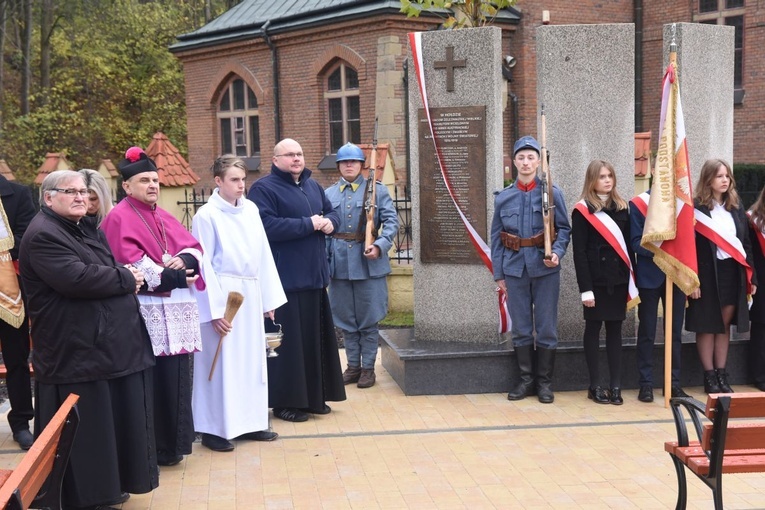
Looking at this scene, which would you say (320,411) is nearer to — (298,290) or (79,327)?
(298,290)

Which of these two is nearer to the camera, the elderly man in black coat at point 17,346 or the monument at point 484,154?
the elderly man in black coat at point 17,346

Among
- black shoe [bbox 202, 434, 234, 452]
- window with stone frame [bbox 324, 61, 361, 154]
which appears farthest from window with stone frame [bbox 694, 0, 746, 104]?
black shoe [bbox 202, 434, 234, 452]

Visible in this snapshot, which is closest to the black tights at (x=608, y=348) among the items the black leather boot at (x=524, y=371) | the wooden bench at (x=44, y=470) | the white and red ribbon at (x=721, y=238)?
the black leather boot at (x=524, y=371)

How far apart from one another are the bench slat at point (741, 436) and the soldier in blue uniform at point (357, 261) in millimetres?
4228

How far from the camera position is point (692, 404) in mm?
4867

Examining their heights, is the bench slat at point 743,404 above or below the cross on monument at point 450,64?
below

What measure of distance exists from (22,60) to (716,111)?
101 feet

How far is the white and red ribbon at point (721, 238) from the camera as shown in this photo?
8.02 meters

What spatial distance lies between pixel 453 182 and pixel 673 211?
193 cm

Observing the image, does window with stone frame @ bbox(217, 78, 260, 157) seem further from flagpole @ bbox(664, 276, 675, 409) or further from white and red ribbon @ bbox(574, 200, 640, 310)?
flagpole @ bbox(664, 276, 675, 409)

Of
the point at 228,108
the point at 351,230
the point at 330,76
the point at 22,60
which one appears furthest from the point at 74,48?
the point at 351,230

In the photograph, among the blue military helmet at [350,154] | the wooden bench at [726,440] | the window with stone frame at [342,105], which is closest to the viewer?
the wooden bench at [726,440]

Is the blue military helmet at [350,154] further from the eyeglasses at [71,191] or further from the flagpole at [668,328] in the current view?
the eyeglasses at [71,191]

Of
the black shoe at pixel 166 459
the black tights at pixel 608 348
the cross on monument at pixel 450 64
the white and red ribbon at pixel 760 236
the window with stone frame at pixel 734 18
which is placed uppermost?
the window with stone frame at pixel 734 18
